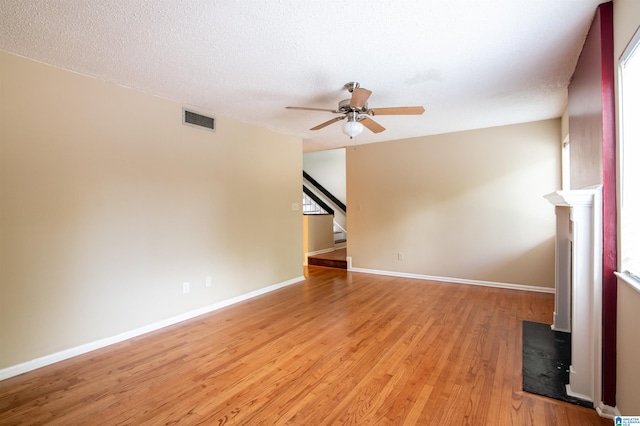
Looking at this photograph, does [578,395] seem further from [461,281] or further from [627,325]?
[461,281]

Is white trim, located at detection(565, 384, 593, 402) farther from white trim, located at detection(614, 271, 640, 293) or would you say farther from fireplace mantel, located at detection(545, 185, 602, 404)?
white trim, located at detection(614, 271, 640, 293)

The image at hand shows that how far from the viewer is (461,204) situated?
4734 millimetres

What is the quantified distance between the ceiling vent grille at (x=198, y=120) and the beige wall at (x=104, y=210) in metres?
0.07

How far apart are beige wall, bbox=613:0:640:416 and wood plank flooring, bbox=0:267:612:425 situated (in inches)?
11.8

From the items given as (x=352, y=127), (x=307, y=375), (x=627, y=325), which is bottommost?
(x=307, y=375)

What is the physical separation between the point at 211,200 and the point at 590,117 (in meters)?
3.63

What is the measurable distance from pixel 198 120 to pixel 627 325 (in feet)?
13.1

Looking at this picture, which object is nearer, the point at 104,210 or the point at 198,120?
the point at 104,210

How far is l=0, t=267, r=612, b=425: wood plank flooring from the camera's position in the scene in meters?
1.75

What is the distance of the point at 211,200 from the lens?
11.9 ft

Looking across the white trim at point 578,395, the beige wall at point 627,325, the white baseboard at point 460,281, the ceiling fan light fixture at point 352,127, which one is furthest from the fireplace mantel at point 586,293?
the white baseboard at point 460,281

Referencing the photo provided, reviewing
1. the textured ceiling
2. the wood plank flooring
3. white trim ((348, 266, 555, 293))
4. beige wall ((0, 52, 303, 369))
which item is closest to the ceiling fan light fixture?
the textured ceiling

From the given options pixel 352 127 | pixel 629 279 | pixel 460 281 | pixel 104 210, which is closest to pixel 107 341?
pixel 104 210

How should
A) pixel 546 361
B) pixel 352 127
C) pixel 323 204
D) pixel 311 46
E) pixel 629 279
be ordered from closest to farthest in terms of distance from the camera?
pixel 629 279 < pixel 311 46 < pixel 546 361 < pixel 352 127 < pixel 323 204
